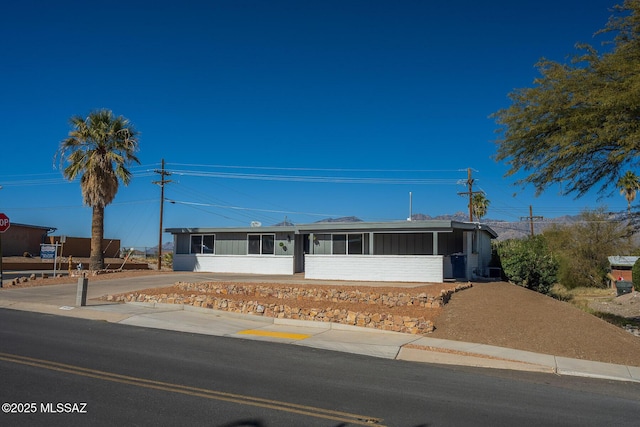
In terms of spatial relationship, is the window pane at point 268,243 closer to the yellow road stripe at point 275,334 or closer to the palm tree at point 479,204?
the yellow road stripe at point 275,334

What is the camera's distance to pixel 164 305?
55.9 ft

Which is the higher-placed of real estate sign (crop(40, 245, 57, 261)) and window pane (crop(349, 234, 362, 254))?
window pane (crop(349, 234, 362, 254))

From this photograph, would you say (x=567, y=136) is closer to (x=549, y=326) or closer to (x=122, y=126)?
(x=549, y=326)

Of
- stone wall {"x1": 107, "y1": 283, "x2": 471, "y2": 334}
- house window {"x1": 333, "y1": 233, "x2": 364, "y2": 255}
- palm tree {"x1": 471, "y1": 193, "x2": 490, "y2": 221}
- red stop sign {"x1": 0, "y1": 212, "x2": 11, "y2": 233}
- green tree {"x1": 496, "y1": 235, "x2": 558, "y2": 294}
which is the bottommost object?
stone wall {"x1": 107, "y1": 283, "x2": 471, "y2": 334}

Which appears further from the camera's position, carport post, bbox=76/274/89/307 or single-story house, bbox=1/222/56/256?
single-story house, bbox=1/222/56/256

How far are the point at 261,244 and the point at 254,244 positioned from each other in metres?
0.51

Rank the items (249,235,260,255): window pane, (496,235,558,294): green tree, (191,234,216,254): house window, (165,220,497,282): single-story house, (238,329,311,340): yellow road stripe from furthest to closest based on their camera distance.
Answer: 1. (191,234,216,254): house window
2. (249,235,260,255): window pane
3. (496,235,558,294): green tree
4. (165,220,497,282): single-story house
5. (238,329,311,340): yellow road stripe

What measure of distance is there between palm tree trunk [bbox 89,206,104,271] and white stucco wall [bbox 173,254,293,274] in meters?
5.39

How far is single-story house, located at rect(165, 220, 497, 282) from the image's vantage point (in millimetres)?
23859

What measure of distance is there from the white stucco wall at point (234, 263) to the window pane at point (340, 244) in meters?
4.71

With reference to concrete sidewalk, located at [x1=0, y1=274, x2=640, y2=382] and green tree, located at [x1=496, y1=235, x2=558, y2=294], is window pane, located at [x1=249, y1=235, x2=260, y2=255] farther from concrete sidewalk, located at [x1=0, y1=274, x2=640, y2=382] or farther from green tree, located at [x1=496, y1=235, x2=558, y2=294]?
green tree, located at [x1=496, y1=235, x2=558, y2=294]

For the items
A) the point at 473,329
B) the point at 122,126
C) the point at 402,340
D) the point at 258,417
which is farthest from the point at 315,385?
the point at 122,126

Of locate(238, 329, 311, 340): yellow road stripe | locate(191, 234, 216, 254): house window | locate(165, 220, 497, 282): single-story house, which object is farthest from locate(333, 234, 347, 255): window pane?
locate(238, 329, 311, 340): yellow road stripe

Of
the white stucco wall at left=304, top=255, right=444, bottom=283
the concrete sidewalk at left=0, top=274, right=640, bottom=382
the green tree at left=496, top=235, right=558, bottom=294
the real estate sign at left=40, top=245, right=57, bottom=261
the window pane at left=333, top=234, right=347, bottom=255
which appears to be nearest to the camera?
the concrete sidewalk at left=0, top=274, right=640, bottom=382
